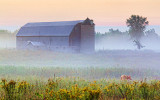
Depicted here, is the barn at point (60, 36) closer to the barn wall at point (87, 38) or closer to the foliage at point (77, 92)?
the barn wall at point (87, 38)

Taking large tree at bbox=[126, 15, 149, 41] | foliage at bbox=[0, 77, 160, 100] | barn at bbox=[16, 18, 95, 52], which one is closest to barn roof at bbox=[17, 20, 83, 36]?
barn at bbox=[16, 18, 95, 52]

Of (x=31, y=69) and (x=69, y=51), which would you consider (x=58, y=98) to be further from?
(x=69, y=51)

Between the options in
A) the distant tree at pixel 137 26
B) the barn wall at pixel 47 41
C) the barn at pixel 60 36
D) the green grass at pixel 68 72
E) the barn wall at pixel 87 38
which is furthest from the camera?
the distant tree at pixel 137 26

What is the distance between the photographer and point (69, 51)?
4897cm

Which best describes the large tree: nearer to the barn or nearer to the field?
the barn

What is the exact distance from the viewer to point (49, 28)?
53.9 metres

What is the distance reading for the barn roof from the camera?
50.9 meters

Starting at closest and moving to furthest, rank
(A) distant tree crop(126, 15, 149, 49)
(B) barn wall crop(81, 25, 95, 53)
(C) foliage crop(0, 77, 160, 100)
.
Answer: (C) foliage crop(0, 77, 160, 100), (B) barn wall crop(81, 25, 95, 53), (A) distant tree crop(126, 15, 149, 49)

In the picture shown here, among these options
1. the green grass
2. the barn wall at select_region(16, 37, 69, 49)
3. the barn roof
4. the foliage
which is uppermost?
the barn roof

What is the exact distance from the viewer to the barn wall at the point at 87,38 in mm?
52450

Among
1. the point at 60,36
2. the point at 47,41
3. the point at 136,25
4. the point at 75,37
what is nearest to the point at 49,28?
the point at 47,41

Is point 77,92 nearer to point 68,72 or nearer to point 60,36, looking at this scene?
point 68,72

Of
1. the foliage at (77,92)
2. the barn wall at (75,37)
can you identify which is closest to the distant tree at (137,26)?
the barn wall at (75,37)

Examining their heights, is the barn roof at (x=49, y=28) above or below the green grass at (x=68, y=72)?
above
